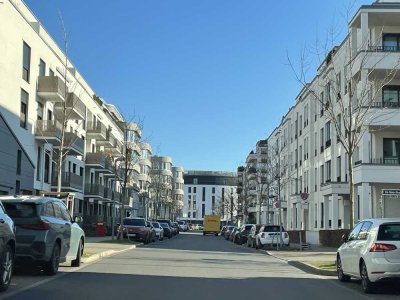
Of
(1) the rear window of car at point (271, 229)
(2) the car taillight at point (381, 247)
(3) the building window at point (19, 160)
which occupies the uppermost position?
(3) the building window at point (19, 160)

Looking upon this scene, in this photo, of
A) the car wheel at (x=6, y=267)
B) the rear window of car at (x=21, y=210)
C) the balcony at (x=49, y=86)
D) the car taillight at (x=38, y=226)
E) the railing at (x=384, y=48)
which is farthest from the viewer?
the balcony at (x=49, y=86)

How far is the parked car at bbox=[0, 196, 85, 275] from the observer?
42.3 ft

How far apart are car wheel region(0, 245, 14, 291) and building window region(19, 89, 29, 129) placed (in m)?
26.7

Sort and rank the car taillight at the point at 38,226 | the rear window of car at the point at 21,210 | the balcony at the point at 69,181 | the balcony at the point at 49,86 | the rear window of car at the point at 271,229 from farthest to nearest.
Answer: the balcony at the point at 69,181
the balcony at the point at 49,86
the rear window of car at the point at 271,229
the rear window of car at the point at 21,210
the car taillight at the point at 38,226

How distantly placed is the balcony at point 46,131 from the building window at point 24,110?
207 cm

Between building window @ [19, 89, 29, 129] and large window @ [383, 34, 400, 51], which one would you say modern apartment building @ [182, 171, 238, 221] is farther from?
large window @ [383, 34, 400, 51]

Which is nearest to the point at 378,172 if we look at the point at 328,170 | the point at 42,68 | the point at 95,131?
the point at 328,170

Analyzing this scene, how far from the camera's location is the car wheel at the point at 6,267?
10562 millimetres

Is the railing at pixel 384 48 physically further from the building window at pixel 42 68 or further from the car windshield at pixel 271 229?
the building window at pixel 42 68

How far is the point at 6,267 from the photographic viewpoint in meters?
10.8

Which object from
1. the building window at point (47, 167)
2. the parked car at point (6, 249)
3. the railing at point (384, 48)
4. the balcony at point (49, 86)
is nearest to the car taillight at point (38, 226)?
the parked car at point (6, 249)

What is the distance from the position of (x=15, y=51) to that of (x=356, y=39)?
2100cm

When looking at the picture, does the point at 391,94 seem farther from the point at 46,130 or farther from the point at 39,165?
the point at 39,165

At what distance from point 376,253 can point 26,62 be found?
30.4m
